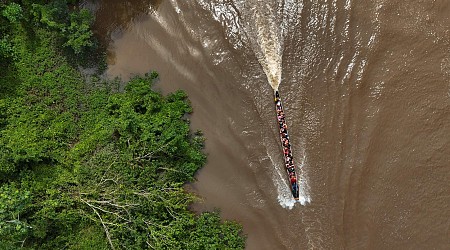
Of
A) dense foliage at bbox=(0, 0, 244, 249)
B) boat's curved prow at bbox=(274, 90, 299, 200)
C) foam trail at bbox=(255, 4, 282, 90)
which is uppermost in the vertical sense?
foam trail at bbox=(255, 4, 282, 90)

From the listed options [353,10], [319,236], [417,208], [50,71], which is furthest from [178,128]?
[417,208]

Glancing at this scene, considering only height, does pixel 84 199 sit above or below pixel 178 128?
below

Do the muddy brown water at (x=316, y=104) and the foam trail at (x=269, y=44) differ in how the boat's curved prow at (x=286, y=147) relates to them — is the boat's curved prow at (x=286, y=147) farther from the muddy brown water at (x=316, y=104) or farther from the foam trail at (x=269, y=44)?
the foam trail at (x=269, y=44)

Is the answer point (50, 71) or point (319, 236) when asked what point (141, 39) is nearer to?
point (50, 71)

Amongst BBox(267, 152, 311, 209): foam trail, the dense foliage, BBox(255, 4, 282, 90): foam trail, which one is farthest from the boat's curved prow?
the dense foliage

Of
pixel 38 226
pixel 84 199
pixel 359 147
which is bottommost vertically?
pixel 38 226

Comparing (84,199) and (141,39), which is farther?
(141,39)

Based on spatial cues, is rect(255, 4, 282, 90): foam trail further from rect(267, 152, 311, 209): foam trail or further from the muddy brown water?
rect(267, 152, 311, 209): foam trail

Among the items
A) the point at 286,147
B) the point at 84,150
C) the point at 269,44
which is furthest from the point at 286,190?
the point at 84,150
